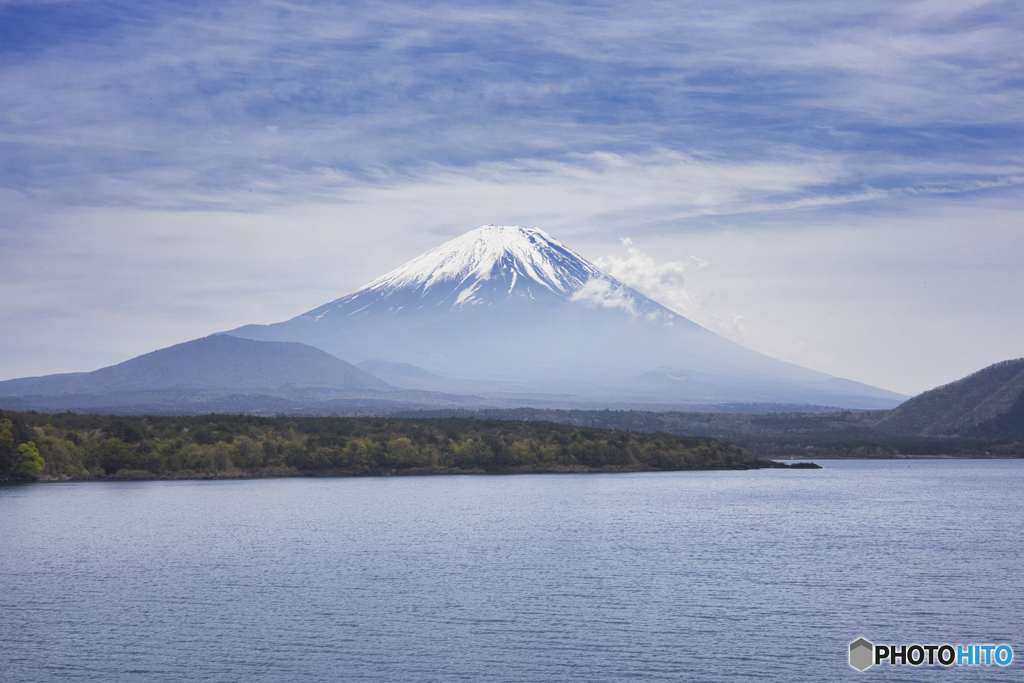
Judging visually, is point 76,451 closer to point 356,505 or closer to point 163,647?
point 356,505

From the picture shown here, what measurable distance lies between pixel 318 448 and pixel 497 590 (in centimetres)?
9124

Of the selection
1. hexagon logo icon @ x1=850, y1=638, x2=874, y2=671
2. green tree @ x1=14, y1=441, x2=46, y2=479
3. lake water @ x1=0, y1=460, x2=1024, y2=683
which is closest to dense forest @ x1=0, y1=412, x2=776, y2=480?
green tree @ x1=14, y1=441, x2=46, y2=479

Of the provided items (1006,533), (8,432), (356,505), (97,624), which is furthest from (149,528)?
(1006,533)

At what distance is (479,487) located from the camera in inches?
4168

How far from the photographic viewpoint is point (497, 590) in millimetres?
41438

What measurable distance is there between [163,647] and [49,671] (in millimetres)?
3967

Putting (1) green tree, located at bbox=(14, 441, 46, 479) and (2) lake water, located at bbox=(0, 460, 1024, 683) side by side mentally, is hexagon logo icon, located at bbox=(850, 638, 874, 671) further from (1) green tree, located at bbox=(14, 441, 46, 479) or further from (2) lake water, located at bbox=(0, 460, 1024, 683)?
(1) green tree, located at bbox=(14, 441, 46, 479)

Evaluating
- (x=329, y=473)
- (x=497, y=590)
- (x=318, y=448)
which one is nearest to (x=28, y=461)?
(x=318, y=448)

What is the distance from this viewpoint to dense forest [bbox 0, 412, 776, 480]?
114375mm

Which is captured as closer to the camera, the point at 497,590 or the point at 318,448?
the point at 497,590

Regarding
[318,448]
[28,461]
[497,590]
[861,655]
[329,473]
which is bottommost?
[329,473]

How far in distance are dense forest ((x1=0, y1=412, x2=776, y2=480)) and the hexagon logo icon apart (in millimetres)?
103809

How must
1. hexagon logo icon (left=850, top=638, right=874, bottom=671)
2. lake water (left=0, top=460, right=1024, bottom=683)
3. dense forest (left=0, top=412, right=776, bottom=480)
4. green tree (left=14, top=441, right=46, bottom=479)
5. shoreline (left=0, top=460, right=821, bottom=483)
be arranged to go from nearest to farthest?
hexagon logo icon (left=850, top=638, right=874, bottom=671) → lake water (left=0, top=460, right=1024, bottom=683) → green tree (left=14, top=441, right=46, bottom=479) → shoreline (left=0, top=460, right=821, bottom=483) → dense forest (left=0, top=412, right=776, bottom=480)

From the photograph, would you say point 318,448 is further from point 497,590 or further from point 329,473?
point 497,590
